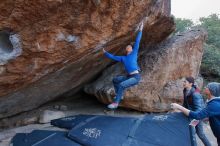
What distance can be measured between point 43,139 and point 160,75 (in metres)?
4.12

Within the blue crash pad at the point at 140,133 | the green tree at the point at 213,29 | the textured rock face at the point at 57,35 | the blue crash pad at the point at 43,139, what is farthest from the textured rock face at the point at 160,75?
the green tree at the point at 213,29

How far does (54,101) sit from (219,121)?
662 centimetres

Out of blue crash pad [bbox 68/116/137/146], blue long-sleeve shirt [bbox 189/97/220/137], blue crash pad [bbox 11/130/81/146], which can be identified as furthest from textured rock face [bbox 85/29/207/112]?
blue long-sleeve shirt [bbox 189/97/220/137]

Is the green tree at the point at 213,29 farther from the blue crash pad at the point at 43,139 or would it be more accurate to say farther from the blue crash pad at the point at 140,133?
the blue crash pad at the point at 43,139

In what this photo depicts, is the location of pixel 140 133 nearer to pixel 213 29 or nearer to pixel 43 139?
pixel 43 139

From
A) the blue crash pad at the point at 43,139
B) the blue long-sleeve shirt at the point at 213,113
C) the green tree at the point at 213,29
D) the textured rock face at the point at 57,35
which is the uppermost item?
the green tree at the point at 213,29

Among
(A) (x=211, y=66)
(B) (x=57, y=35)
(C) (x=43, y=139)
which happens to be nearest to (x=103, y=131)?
(C) (x=43, y=139)

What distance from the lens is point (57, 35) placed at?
19.2 ft

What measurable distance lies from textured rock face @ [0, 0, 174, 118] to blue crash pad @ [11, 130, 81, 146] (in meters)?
1.07

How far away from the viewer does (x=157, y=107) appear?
9.20m

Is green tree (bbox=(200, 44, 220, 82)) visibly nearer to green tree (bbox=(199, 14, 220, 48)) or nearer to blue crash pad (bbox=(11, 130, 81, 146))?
green tree (bbox=(199, 14, 220, 48))

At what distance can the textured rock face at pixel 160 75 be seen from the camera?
29.9 feet

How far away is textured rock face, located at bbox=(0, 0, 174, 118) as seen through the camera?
209 inches

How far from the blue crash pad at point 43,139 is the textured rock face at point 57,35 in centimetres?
107
